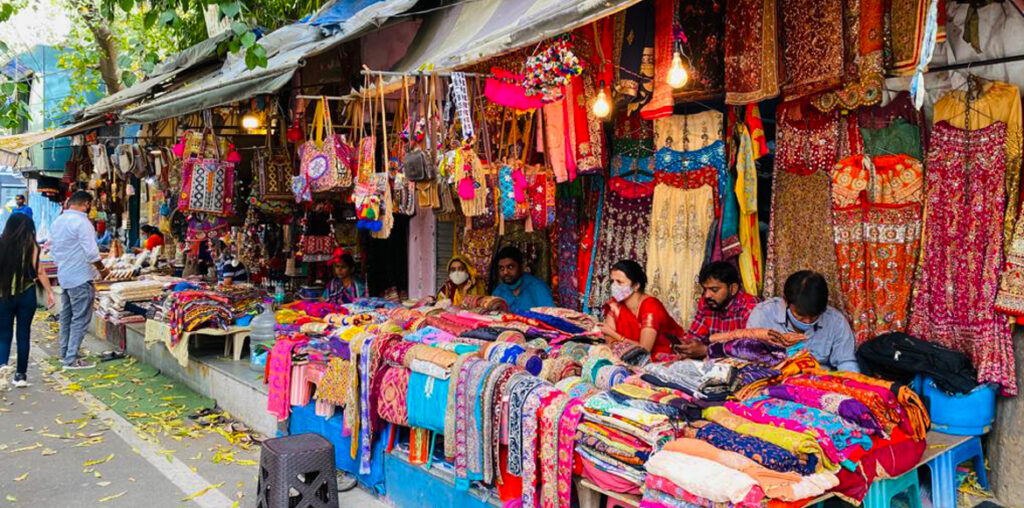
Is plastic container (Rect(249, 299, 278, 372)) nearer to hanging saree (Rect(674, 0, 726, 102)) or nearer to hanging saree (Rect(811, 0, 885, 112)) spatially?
hanging saree (Rect(674, 0, 726, 102))

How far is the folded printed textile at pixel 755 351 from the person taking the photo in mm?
4125

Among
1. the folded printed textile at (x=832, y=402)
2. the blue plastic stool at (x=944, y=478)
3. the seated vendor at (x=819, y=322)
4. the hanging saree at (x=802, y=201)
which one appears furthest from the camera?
the hanging saree at (x=802, y=201)

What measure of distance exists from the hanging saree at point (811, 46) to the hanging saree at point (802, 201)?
33 centimetres

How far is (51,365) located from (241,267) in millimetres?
2774

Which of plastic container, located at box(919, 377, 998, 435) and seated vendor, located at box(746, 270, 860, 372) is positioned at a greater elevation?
seated vendor, located at box(746, 270, 860, 372)

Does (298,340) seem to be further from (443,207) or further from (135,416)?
(135,416)

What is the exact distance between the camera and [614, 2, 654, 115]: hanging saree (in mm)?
4672

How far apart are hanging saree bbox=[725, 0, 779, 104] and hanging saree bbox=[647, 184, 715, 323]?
934 mm

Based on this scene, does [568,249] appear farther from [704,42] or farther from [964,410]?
[964,410]

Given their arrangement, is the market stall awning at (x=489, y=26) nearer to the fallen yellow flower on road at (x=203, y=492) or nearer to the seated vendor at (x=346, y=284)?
the seated vendor at (x=346, y=284)

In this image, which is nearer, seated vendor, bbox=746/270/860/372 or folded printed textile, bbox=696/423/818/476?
folded printed textile, bbox=696/423/818/476

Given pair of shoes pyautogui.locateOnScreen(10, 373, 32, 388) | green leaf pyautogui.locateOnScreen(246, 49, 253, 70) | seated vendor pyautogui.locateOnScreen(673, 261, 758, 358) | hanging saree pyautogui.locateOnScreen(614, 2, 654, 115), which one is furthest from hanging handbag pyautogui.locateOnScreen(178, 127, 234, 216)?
seated vendor pyautogui.locateOnScreen(673, 261, 758, 358)

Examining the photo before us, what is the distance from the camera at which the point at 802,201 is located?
16.2ft

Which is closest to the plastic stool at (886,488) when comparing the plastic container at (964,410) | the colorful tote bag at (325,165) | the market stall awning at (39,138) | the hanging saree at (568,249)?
the plastic container at (964,410)
